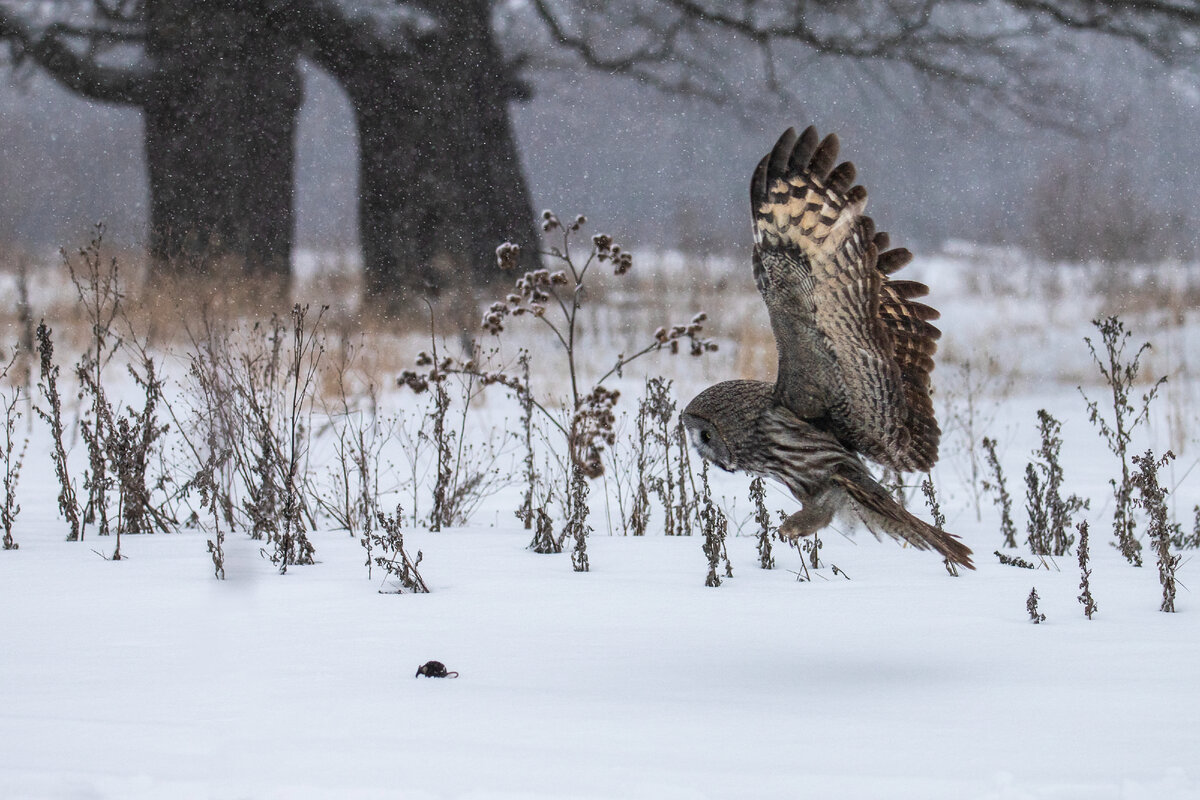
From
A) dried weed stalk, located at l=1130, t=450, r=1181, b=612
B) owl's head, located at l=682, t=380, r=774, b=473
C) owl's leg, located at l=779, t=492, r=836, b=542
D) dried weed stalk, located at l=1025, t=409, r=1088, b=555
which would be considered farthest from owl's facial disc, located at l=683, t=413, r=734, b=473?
dried weed stalk, located at l=1025, t=409, r=1088, b=555

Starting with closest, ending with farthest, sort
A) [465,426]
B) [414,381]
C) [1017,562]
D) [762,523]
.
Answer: [762,523] < [1017,562] < [414,381] < [465,426]

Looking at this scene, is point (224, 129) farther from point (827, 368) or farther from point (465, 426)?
point (827, 368)

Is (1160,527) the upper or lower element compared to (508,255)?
lower

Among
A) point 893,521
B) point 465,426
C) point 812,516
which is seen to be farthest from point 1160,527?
point 465,426

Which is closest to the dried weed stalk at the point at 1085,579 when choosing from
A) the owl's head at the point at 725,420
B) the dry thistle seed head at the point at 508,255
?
the owl's head at the point at 725,420

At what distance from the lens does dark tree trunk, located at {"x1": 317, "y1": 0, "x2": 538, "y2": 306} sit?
13.9 m

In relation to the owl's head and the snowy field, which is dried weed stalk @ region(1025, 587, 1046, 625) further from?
the owl's head

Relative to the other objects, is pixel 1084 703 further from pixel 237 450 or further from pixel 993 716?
pixel 237 450

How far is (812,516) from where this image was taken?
10.4ft

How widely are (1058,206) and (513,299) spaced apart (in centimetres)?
1518

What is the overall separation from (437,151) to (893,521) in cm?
1192

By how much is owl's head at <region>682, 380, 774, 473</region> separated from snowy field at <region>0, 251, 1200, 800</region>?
0.52 metres

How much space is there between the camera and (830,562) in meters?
4.67

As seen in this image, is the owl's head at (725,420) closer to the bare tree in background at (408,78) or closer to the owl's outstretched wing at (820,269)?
the owl's outstretched wing at (820,269)
